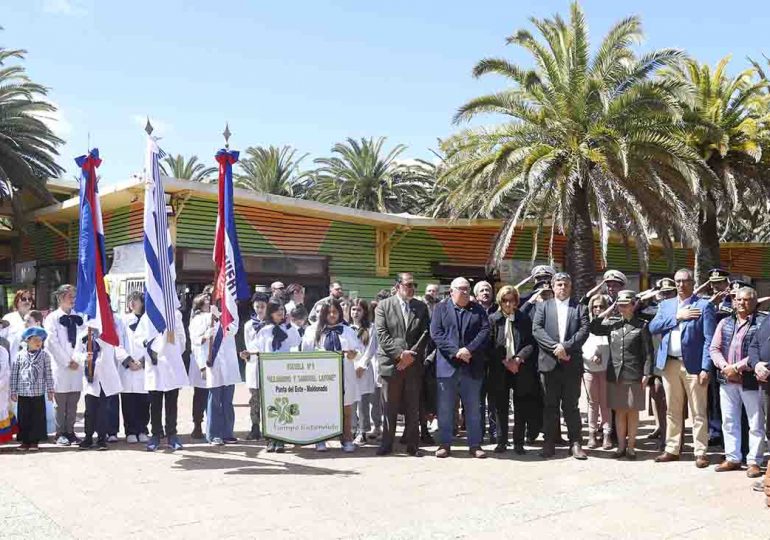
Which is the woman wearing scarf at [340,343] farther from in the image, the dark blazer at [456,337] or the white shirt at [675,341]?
the white shirt at [675,341]

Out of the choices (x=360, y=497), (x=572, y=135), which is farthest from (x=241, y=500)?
(x=572, y=135)

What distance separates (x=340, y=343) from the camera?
9195 millimetres

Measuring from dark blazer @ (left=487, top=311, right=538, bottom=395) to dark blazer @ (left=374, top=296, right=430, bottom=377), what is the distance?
0.81m

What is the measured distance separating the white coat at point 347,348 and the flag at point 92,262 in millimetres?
2247

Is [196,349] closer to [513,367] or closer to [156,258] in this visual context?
[156,258]

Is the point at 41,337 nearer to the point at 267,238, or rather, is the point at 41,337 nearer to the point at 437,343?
the point at 437,343

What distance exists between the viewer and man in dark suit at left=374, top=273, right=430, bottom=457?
8648mm

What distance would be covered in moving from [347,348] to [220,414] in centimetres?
177

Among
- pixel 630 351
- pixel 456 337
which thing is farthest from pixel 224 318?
pixel 630 351

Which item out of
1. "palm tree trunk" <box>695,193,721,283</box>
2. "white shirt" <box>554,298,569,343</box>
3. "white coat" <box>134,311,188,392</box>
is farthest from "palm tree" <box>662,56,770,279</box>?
"white coat" <box>134,311,188,392</box>

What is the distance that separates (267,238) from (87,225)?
8.72 m

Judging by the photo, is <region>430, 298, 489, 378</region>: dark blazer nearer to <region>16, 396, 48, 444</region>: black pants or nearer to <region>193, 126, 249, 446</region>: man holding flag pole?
<region>193, 126, 249, 446</region>: man holding flag pole

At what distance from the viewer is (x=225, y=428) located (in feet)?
30.7

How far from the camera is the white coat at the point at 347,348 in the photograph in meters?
9.18
